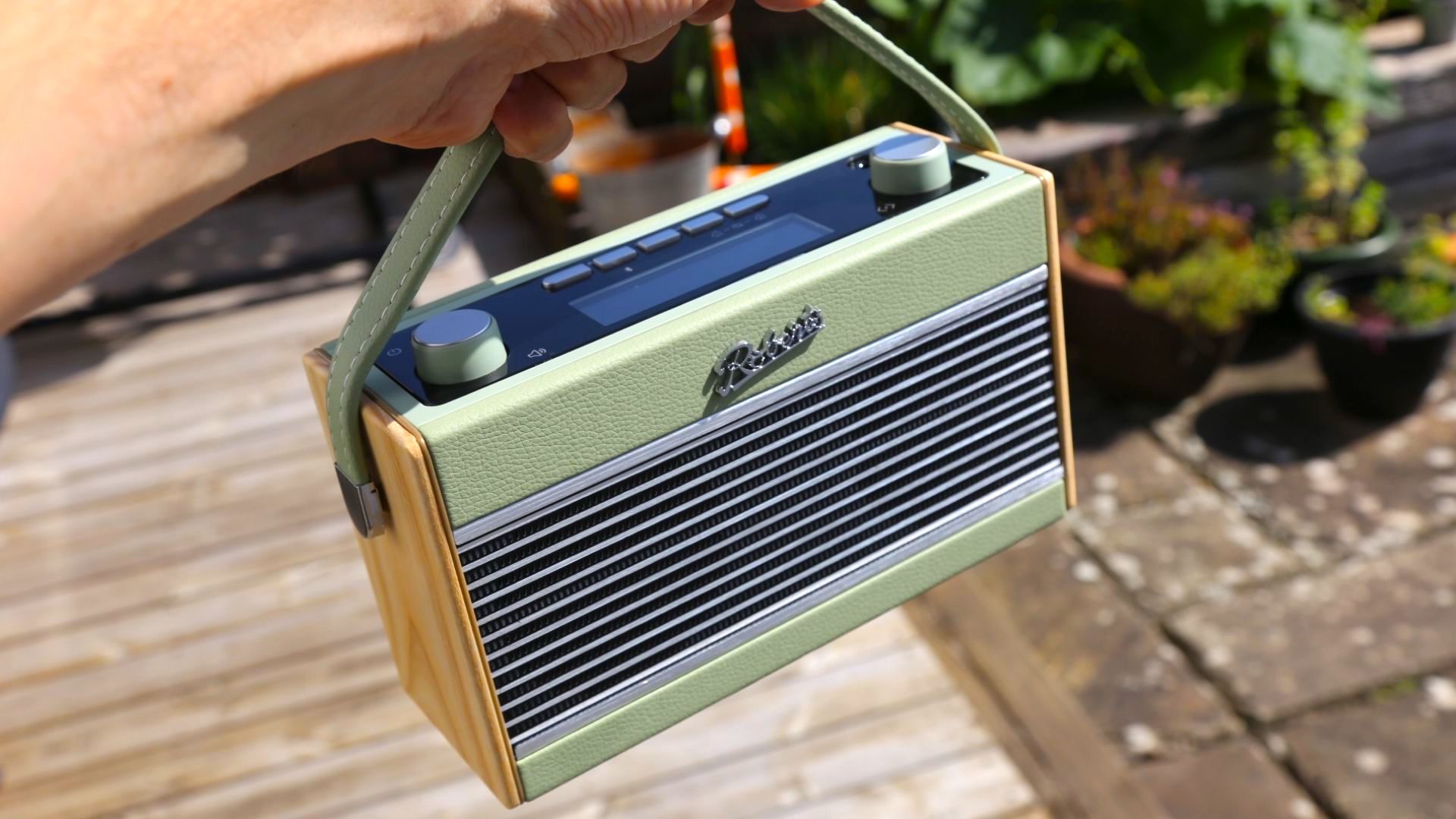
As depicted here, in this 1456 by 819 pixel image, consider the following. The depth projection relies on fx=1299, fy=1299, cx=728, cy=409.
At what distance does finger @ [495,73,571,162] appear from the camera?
0.73m

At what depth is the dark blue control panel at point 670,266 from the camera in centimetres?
70

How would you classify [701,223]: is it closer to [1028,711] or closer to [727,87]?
[1028,711]

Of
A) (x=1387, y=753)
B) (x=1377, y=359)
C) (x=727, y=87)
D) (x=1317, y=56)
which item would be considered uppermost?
(x=727, y=87)

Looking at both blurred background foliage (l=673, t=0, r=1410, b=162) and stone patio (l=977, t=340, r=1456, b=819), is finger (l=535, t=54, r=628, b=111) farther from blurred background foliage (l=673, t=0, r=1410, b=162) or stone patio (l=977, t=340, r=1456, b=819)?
blurred background foliage (l=673, t=0, r=1410, b=162)

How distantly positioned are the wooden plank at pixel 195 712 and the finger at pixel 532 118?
1300mm

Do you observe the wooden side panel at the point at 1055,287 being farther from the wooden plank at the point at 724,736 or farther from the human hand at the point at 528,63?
the wooden plank at the point at 724,736

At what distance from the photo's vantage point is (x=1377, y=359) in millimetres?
3051

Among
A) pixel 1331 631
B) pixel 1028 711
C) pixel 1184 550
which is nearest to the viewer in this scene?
pixel 1028 711

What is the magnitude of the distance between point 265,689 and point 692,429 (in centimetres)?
143

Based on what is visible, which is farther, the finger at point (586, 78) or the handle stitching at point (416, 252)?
the finger at point (586, 78)

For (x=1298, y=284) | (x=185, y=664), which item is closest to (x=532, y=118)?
(x=185, y=664)

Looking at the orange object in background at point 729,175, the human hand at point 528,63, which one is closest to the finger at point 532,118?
the human hand at point 528,63

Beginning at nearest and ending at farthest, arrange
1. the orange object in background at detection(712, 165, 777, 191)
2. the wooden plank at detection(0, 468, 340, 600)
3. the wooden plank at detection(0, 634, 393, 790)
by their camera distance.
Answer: the wooden plank at detection(0, 634, 393, 790) < the wooden plank at detection(0, 468, 340, 600) < the orange object in background at detection(712, 165, 777, 191)

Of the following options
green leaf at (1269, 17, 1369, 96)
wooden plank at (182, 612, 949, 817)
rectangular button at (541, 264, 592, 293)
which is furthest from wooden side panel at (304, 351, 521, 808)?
green leaf at (1269, 17, 1369, 96)
